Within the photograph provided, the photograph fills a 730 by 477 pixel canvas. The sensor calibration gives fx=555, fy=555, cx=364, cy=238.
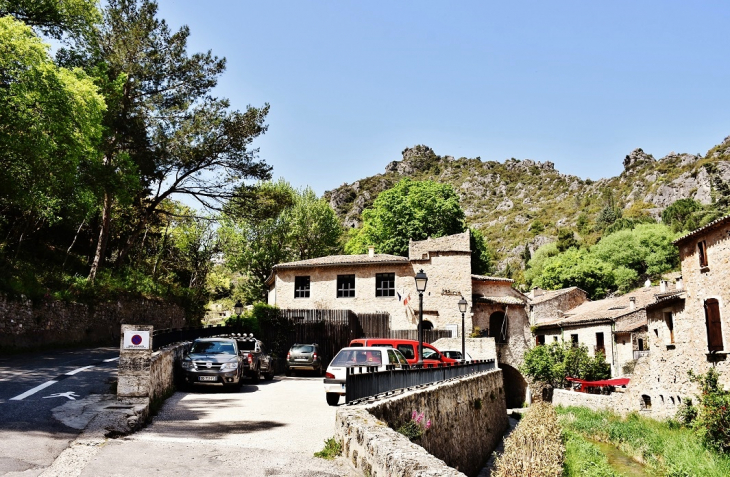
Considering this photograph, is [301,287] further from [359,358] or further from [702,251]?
[702,251]

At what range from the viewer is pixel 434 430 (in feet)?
41.5

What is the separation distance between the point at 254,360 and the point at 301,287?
1628 centimetres

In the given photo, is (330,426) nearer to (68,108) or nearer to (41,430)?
(41,430)

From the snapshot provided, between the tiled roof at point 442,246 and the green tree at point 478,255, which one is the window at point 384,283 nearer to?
the tiled roof at point 442,246

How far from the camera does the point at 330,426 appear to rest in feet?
36.1


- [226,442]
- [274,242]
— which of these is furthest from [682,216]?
[226,442]

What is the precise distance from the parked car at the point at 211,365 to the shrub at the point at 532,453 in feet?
25.5

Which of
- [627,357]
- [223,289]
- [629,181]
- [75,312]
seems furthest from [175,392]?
[629,181]

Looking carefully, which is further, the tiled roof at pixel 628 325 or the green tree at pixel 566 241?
the green tree at pixel 566 241

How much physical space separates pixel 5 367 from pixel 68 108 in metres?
9.24

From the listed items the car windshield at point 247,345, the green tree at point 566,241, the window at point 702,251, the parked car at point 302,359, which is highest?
the green tree at point 566,241

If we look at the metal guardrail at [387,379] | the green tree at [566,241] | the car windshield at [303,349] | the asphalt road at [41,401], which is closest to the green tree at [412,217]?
the car windshield at [303,349]

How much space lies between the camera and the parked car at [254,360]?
19672mm

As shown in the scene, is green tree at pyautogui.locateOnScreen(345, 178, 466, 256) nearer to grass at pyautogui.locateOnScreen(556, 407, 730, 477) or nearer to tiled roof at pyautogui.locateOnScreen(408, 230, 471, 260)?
tiled roof at pyautogui.locateOnScreen(408, 230, 471, 260)
